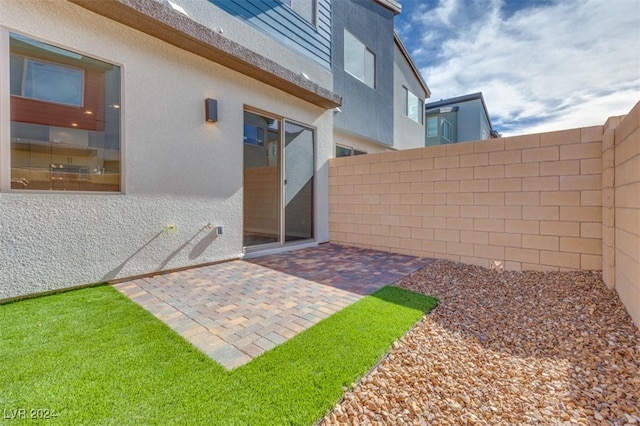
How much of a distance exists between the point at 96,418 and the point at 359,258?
475 cm

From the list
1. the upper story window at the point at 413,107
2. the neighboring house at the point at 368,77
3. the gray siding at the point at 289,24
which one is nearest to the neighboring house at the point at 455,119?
the upper story window at the point at 413,107

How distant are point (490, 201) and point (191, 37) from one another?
5.64 meters

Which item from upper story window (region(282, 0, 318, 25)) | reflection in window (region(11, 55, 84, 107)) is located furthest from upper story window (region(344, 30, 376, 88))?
reflection in window (region(11, 55, 84, 107))

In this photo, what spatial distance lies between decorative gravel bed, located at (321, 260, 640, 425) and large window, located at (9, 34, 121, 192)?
417 cm

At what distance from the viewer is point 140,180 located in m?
4.14

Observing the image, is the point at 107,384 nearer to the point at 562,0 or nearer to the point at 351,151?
the point at 351,151

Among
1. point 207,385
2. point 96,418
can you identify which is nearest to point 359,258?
point 207,385

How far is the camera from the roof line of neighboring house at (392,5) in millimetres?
10172

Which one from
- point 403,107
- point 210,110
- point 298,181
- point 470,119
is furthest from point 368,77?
point 470,119

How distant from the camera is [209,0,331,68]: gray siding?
5.64 m

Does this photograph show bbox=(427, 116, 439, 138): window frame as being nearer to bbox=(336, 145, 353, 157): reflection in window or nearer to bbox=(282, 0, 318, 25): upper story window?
bbox=(336, 145, 353, 157): reflection in window

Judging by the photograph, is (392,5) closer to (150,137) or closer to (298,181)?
(298,181)

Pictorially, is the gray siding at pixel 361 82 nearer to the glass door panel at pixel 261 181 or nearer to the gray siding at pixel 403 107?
the gray siding at pixel 403 107

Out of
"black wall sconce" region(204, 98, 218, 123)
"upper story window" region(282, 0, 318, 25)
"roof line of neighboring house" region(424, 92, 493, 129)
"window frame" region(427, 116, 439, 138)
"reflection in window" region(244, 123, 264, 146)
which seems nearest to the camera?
"black wall sconce" region(204, 98, 218, 123)
